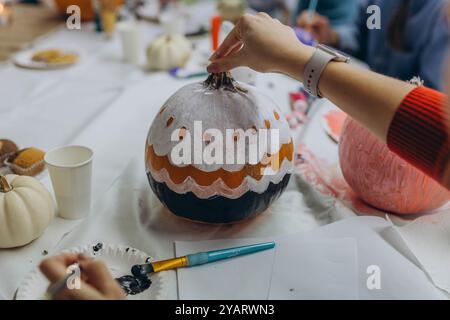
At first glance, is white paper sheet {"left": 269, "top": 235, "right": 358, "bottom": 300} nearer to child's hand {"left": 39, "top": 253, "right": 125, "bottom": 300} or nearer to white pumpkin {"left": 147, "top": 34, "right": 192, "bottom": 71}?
child's hand {"left": 39, "top": 253, "right": 125, "bottom": 300}

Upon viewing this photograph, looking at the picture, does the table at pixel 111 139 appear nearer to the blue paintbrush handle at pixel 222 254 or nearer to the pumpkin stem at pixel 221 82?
the blue paintbrush handle at pixel 222 254

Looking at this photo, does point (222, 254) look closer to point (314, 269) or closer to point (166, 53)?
point (314, 269)

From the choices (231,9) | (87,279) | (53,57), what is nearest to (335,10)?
(231,9)

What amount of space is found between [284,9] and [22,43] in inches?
66.8

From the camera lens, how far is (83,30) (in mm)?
1528

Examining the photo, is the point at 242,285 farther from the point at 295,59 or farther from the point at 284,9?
the point at 284,9

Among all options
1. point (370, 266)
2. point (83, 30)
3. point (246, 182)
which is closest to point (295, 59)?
point (246, 182)

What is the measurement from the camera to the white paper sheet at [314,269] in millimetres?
517

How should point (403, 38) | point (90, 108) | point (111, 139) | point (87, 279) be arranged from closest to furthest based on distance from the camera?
point (87, 279) < point (111, 139) < point (90, 108) < point (403, 38)

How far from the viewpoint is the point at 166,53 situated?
120cm

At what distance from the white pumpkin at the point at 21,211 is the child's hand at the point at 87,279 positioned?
9 centimetres

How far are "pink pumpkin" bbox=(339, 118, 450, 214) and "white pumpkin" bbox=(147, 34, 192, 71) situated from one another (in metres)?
0.66

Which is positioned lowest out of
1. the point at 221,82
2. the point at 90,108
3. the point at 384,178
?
the point at 90,108

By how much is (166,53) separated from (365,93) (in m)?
0.78
